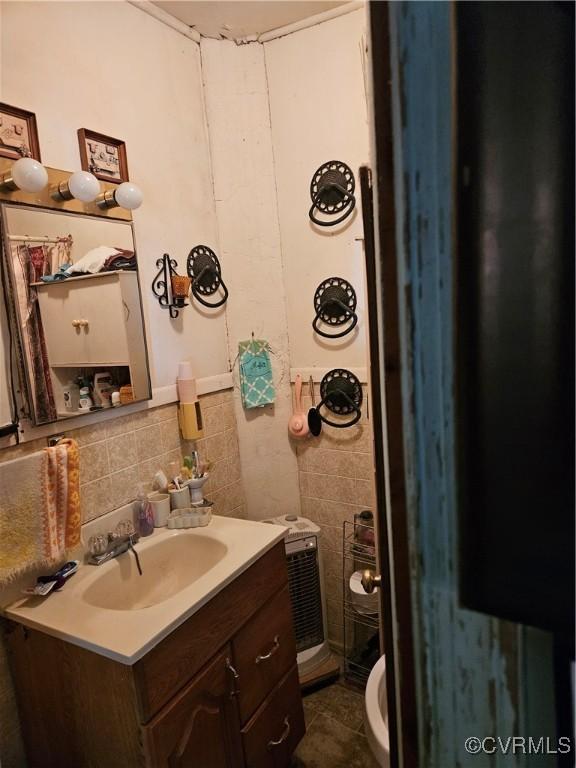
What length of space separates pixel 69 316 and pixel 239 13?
131cm

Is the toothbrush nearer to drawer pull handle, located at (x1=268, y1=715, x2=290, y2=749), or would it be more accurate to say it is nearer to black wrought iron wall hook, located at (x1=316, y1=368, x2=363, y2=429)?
drawer pull handle, located at (x1=268, y1=715, x2=290, y2=749)

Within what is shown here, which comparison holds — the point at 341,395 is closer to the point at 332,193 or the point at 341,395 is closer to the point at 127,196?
the point at 332,193

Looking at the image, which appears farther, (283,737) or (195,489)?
(195,489)

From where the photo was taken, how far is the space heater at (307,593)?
5.91ft

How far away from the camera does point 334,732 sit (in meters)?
1.65

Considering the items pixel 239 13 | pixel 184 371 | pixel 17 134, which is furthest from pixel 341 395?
pixel 239 13

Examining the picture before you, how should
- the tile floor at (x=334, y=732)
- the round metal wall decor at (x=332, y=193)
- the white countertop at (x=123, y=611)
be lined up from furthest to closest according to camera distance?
the round metal wall decor at (x=332, y=193), the tile floor at (x=334, y=732), the white countertop at (x=123, y=611)

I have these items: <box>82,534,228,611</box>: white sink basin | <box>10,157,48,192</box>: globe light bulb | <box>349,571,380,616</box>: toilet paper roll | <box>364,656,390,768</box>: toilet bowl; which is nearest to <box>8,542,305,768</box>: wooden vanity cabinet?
<box>82,534,228,611</box>: white sink basin

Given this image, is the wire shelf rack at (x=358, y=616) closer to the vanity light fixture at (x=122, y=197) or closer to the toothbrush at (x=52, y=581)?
the toothbrush at (x=52, y=581)

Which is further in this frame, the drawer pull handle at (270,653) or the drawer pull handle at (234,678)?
the drawer pull handle at (270,653)

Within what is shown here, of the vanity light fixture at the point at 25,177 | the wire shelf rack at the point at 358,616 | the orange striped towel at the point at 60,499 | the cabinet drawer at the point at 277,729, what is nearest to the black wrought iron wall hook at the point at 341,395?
the wire shelf rack at the point at 358,616

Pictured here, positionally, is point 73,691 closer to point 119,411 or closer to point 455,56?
point 119,411

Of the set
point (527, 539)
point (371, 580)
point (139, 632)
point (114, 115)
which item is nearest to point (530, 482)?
point (527, 539)

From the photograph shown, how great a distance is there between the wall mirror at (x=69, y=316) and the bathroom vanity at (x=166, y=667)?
0.51 m
